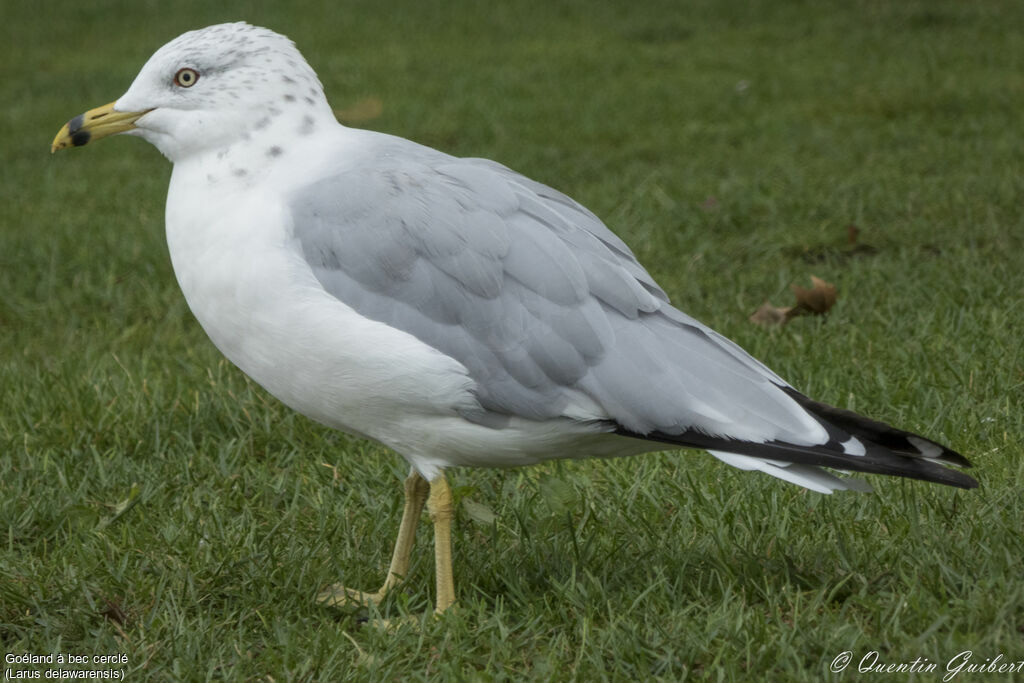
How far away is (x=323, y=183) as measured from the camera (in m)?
3.02

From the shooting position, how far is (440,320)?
2938mm

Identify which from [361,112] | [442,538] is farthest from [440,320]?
[361,112]

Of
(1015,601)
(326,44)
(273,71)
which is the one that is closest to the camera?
(1015,601)

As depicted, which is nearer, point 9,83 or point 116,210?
point 116,210

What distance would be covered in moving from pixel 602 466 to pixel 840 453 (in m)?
1.17

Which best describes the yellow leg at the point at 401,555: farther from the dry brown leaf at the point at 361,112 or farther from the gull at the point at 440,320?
the dry brown leaf at the point at 361,112

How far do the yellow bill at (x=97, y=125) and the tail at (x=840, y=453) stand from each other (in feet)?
4.90

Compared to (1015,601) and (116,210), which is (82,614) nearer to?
(1015,601)

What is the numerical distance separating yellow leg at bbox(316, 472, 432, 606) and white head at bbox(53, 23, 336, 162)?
98 centimetres

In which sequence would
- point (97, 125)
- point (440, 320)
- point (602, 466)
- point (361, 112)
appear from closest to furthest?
1. point (440, 320)
2. point (97, 125)
3. point (602, 466)
4. point (361, 112)

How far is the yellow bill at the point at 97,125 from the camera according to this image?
3236 millimetres

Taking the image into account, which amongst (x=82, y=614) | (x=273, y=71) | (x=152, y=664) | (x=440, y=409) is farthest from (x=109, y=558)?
(x=273, y=71)

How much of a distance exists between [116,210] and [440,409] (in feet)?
16.3

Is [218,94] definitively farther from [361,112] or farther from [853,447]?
[361,112]
